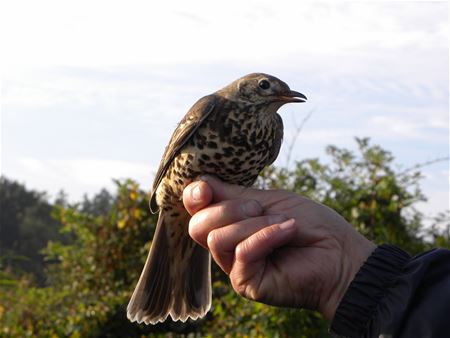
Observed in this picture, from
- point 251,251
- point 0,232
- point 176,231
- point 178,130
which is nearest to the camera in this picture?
point 251,251

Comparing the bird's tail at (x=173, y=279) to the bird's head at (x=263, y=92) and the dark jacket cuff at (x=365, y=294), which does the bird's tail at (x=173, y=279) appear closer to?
the bird's head at (x=263, y=92)

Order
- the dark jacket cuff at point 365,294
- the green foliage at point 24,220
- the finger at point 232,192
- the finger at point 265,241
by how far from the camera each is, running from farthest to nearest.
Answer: the green foliage at point 24,220
the finger at point 232,192
the finger at point 265,241
the dark jacket cuff at point 365,294

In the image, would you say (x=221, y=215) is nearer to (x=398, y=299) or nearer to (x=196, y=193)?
(x=196, y=193)

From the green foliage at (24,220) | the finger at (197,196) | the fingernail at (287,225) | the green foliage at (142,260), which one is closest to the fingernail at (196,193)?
the finger at (197,196)

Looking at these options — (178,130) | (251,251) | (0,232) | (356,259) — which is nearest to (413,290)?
(356,259)

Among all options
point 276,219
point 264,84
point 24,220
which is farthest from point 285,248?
point 24,220

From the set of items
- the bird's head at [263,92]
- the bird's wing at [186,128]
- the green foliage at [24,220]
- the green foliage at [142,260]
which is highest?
the bird's head at [263,92]

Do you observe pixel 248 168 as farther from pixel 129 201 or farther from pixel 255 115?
pixel 129 201
